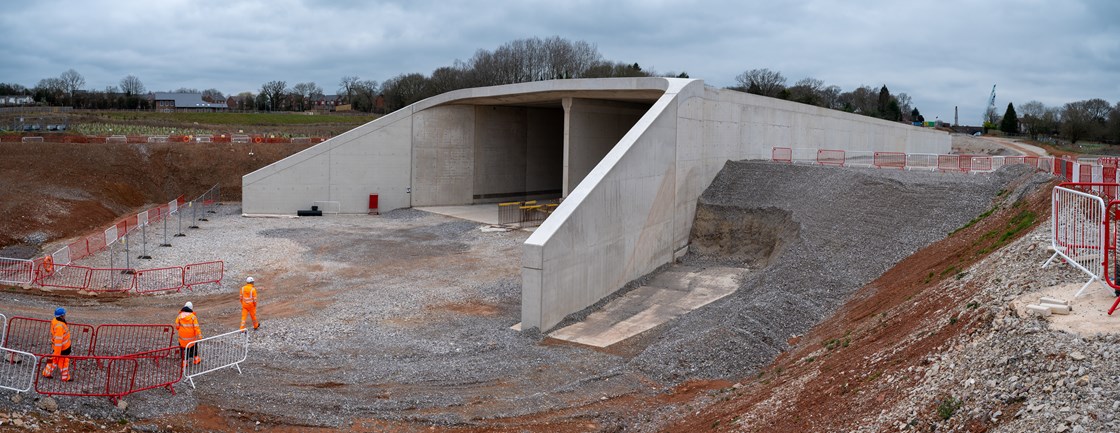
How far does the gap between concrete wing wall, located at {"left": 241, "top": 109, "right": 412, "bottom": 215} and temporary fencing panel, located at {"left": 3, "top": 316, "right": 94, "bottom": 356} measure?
2063 centimetres

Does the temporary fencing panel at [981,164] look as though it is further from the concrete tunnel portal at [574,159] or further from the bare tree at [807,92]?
the bare tree at [807,92]

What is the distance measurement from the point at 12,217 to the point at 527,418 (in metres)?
27.9

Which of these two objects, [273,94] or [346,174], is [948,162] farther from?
[273,94]

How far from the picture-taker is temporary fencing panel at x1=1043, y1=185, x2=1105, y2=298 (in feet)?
35.4

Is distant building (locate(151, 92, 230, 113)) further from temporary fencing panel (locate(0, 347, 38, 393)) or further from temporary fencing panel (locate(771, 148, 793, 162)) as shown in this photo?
temporary fencing panel (locate(0, 347, 38, 393))

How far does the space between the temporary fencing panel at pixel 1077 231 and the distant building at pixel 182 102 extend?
109980 mm

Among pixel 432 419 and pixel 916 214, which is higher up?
pixel 916 214

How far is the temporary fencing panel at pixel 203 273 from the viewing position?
2245 cm

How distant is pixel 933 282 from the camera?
15266 millimetres

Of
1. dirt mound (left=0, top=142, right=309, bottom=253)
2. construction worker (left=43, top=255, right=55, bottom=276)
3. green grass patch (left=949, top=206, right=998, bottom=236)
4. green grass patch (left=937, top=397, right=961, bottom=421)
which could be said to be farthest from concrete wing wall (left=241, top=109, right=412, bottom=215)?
green grass patch (left=937, top=397, right=961, bottom=421)

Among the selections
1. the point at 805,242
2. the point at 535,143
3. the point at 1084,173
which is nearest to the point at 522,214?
the point at 535,143

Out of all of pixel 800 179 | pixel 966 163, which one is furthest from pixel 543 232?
pixel 966 163

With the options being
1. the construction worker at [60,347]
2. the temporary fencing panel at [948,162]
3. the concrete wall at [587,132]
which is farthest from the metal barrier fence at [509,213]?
the construction worker at [60,347]

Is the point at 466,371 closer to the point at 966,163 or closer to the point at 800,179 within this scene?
the point at 800,179
